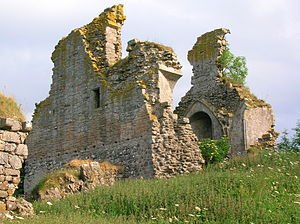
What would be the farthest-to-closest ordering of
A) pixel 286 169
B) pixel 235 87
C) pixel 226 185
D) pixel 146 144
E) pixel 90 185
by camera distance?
pixel 235 87 < pixel 146 144 < pixel 90 185 < pixel 286 169 < pixel 226 185

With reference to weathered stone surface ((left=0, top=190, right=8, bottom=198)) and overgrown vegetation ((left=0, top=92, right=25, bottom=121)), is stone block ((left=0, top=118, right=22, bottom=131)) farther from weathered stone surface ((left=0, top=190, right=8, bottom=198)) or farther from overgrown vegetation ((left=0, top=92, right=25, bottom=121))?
weathered stone surface ((left=0, top=190, right=8, bottom=198))

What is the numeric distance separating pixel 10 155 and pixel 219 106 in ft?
49.6

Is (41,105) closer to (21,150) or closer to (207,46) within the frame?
(207,46)

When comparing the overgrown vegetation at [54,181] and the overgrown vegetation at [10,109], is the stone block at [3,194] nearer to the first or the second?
the overgrown vegetation at [10,109]

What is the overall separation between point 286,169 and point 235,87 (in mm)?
9477

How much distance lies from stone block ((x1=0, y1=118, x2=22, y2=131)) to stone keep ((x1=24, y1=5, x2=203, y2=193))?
8.07 m

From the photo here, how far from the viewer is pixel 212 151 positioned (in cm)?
2245

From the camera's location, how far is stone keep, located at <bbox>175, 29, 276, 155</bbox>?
2497 centimetres

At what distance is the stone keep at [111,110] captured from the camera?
66.5 ft

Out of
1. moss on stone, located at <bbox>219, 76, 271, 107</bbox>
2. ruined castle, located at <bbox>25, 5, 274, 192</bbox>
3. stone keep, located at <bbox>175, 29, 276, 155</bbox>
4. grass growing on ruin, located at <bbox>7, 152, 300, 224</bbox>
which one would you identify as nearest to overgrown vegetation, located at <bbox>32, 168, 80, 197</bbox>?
grass growing on ruin, located at <bbox>7, 152, 300, 224</bbox>

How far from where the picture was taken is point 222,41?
26.9 metres

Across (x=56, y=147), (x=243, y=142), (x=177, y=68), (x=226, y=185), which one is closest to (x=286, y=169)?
(x=226, y=185)

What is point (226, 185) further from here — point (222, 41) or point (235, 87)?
point (222, 41)

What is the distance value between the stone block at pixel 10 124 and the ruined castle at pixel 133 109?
8006 millimetres
